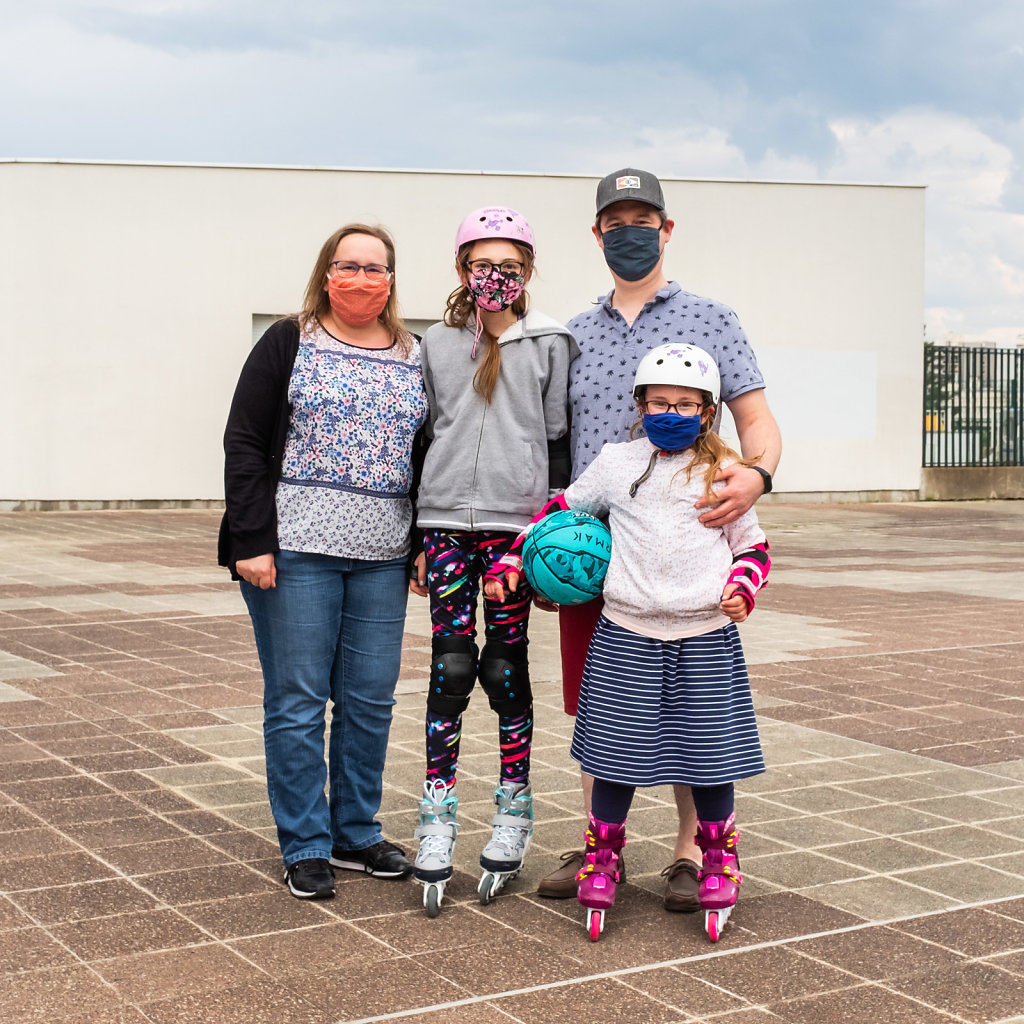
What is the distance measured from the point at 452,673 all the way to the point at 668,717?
617 millimetres

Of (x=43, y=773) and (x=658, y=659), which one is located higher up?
(x=658, y=659)

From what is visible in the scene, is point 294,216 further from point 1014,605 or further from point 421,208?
point 1014,605

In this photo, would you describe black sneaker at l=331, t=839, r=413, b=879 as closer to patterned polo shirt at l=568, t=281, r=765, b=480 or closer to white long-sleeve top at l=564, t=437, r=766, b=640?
white long-sleeve top at l=564, t=437, r=766, b=640

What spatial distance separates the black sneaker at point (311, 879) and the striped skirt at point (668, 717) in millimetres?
853

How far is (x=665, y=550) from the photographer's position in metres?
3.70

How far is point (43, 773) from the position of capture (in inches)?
209

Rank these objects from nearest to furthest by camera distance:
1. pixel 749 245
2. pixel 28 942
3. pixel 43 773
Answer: pixel 28 942
pixel 43 773
pixel 749 245

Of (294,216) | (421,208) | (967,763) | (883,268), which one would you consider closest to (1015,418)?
(883,268)

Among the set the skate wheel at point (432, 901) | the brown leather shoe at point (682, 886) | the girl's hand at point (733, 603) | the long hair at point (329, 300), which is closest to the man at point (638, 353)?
the brown leather shoe at point (682, 886)

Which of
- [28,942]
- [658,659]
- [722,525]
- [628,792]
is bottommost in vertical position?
[28,942]

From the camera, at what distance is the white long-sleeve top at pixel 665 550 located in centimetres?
368

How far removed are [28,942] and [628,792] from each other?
159cm

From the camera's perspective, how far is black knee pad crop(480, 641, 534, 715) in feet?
12.9

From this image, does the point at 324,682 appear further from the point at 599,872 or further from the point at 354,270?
the point at 354,270
